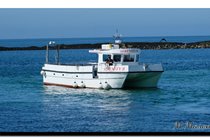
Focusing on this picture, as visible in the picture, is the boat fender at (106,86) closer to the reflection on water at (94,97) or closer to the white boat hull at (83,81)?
the white boat hull at (83,81)

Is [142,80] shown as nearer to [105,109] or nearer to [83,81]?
[83,81]

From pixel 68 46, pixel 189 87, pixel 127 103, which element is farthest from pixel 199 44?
pixel 127 103

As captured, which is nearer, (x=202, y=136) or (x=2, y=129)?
(x=202, y=136)

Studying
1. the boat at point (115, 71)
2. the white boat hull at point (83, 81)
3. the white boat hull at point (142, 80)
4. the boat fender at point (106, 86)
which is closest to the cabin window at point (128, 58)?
the boat at point (115, 71)

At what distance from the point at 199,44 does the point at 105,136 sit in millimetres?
108164

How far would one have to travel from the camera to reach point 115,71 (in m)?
34.7

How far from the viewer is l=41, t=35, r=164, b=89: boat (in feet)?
114

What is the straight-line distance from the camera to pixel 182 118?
26312mm

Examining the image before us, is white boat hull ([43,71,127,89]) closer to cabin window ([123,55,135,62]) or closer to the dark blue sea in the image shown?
the dark blue sea

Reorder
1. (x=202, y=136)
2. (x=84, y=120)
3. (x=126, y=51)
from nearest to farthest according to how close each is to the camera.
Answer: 1. (x=202, y=136)
2. (x=84, y=120)
3. (x=126, y=51)

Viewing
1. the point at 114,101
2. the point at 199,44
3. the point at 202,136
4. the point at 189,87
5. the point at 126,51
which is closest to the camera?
the point at 202,136

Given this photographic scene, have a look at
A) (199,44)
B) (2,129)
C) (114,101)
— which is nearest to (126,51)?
(114,101)

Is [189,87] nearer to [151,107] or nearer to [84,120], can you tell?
[151,107]

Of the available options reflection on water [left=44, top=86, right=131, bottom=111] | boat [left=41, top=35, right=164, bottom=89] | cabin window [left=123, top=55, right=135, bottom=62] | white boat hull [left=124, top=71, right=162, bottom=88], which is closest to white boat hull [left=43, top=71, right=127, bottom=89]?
boat [left=41, top=35, right=164, bottom=89]
